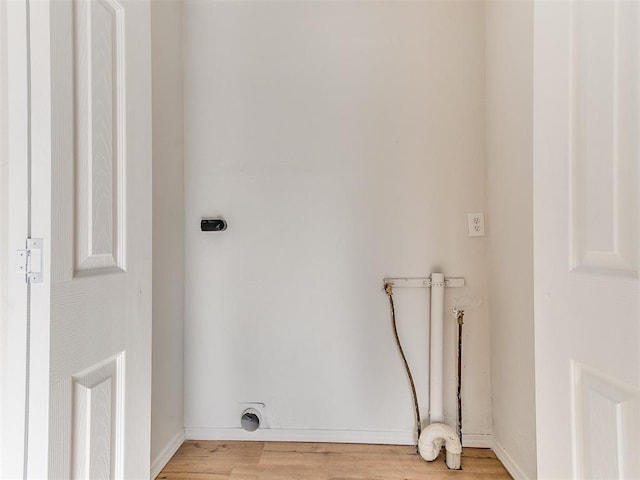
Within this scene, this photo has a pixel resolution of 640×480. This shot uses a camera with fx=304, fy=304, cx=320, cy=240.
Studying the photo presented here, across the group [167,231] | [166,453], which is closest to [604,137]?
[167,231]

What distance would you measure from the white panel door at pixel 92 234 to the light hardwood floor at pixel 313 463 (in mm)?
632

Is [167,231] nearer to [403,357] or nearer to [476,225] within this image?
[403,357]

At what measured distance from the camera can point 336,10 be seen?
167 cm

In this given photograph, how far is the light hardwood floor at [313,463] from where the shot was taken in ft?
4.63

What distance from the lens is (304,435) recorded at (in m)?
1.64

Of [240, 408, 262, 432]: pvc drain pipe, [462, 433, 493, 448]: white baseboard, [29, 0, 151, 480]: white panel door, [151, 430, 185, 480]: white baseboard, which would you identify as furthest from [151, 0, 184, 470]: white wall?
[462, 433, 493, 448]: white baseboard

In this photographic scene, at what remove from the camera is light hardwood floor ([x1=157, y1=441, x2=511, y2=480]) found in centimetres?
141

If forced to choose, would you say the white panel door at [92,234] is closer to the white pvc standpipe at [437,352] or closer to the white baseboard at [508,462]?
the white pvc standpipe at [437,352]

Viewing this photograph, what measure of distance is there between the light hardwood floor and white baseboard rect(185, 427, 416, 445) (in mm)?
24

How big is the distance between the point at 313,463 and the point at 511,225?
4.88ft

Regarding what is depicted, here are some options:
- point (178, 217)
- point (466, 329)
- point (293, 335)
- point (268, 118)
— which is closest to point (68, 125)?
point (178, 217)

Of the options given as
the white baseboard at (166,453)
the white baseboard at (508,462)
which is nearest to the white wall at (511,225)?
the white baseboard at (508,462)

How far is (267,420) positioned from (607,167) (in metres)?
1.76

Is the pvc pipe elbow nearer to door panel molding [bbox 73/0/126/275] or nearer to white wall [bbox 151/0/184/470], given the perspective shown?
white wall [bbox 151/0/184/470]
